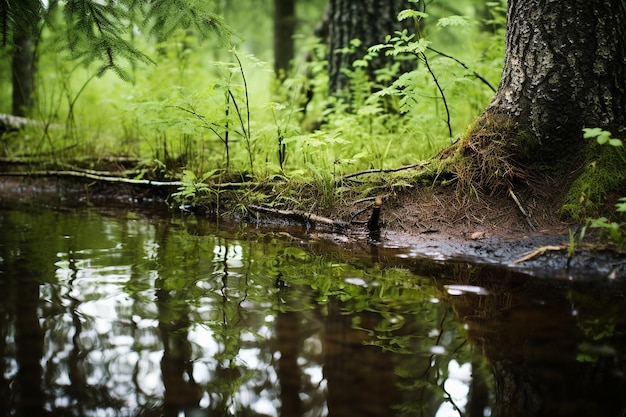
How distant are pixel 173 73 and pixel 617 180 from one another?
4.91 m

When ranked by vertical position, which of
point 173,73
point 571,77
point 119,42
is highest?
point 173,73

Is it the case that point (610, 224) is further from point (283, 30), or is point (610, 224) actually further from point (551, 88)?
point (283, 30)

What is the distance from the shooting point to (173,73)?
19.2 ft

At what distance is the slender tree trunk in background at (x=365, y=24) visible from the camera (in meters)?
5.77

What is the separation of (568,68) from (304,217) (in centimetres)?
Result: 228

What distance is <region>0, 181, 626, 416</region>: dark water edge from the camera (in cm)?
162

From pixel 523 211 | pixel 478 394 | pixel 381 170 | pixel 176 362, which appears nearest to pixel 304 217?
pixel 381 170

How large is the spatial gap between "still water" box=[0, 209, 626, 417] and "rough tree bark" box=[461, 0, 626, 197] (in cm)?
103

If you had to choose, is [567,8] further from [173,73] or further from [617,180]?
[173,73]

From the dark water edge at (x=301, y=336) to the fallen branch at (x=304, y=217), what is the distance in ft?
2.15

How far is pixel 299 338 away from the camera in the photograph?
2.04 m

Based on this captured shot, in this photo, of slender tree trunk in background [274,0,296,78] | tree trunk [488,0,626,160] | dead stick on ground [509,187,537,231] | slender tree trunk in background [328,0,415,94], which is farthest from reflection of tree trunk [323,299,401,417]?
slender tree trunk in background [274,0,296,78]

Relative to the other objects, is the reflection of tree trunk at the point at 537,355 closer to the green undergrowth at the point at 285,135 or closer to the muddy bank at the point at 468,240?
the muddy bank at the point at 468,240

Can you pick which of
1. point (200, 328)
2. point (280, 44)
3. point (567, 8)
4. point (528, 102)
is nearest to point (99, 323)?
point (200, 328)
